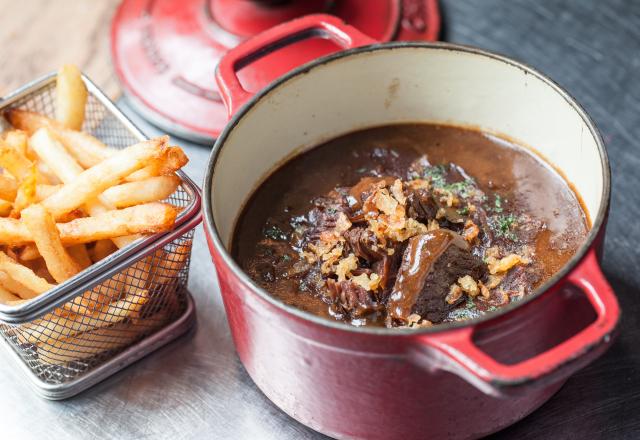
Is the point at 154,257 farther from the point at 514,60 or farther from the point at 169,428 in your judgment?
the point at 514,60

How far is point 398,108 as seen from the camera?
186 cm

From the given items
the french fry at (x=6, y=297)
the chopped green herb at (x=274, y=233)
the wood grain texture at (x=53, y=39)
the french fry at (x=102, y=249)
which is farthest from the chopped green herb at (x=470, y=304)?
the wood grain texture at (x=53, y=39)

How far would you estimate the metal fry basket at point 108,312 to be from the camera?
4.96 ft

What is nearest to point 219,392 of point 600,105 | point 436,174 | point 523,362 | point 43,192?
point 43,192

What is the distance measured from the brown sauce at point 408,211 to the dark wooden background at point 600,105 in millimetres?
281

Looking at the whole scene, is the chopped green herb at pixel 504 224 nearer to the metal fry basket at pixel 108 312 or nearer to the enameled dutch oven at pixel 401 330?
the enameled dutch oven at pixel 401 330

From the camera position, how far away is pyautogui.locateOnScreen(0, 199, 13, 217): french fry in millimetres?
1595

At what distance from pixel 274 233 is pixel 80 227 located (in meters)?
0.37

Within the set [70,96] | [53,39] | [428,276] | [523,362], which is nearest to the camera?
[523,362]

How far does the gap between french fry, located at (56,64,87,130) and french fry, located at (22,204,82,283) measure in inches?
14.8

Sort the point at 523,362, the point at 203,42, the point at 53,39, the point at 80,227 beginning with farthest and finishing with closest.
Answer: the point at 53,39, the point at 203,42, the point at 80,227, the point at 523,362

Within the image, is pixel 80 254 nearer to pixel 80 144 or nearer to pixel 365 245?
pixel 80 144

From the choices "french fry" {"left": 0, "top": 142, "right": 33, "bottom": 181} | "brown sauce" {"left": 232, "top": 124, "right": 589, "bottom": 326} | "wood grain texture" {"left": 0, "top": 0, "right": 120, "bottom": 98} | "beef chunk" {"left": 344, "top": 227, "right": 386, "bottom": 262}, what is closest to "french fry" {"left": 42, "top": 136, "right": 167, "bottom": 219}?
"french fry" {"left": 0, "top": 142, "right": 33, "bottom": 181}

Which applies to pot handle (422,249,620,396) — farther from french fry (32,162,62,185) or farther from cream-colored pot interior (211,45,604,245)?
french fry (32,162,62,185)
